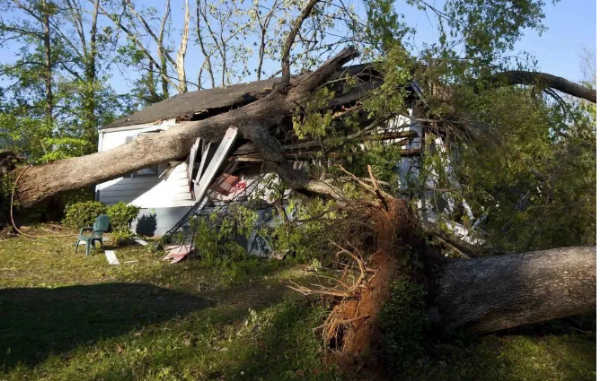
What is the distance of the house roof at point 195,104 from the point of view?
14969 millimetres

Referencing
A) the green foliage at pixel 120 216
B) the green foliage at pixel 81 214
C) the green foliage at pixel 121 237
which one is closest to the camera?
the green foliage at pixel 121 237

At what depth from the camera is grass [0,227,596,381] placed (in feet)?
17.1

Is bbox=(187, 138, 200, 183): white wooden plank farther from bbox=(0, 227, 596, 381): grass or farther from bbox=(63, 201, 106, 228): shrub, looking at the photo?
bbox=(0, 227, 596, 381): grass

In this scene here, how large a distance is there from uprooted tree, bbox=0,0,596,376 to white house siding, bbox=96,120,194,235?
205 centimetres

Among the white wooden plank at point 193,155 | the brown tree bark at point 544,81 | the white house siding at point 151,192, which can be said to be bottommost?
the white house siding at point 151,192

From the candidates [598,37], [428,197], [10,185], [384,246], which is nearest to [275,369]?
[384,246]

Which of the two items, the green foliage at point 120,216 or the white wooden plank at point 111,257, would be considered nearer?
the white wooden plank at point 111,257

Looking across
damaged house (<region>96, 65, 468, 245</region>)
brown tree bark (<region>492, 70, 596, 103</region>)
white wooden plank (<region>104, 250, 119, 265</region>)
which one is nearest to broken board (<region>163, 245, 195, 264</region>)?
damaged house (<region>96, 65, 468, 245</region>)

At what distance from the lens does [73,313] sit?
6.76 meters

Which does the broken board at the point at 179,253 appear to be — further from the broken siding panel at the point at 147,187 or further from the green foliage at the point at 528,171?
the green foliage at the point at 528,171

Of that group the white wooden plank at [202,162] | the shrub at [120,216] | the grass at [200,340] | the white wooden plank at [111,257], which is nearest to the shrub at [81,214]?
the shrub at [120,216]

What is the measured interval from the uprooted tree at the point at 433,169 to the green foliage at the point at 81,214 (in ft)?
3.52

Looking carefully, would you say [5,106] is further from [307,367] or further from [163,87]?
[307,367]

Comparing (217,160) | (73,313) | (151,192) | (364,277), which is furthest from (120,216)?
(364,277)
